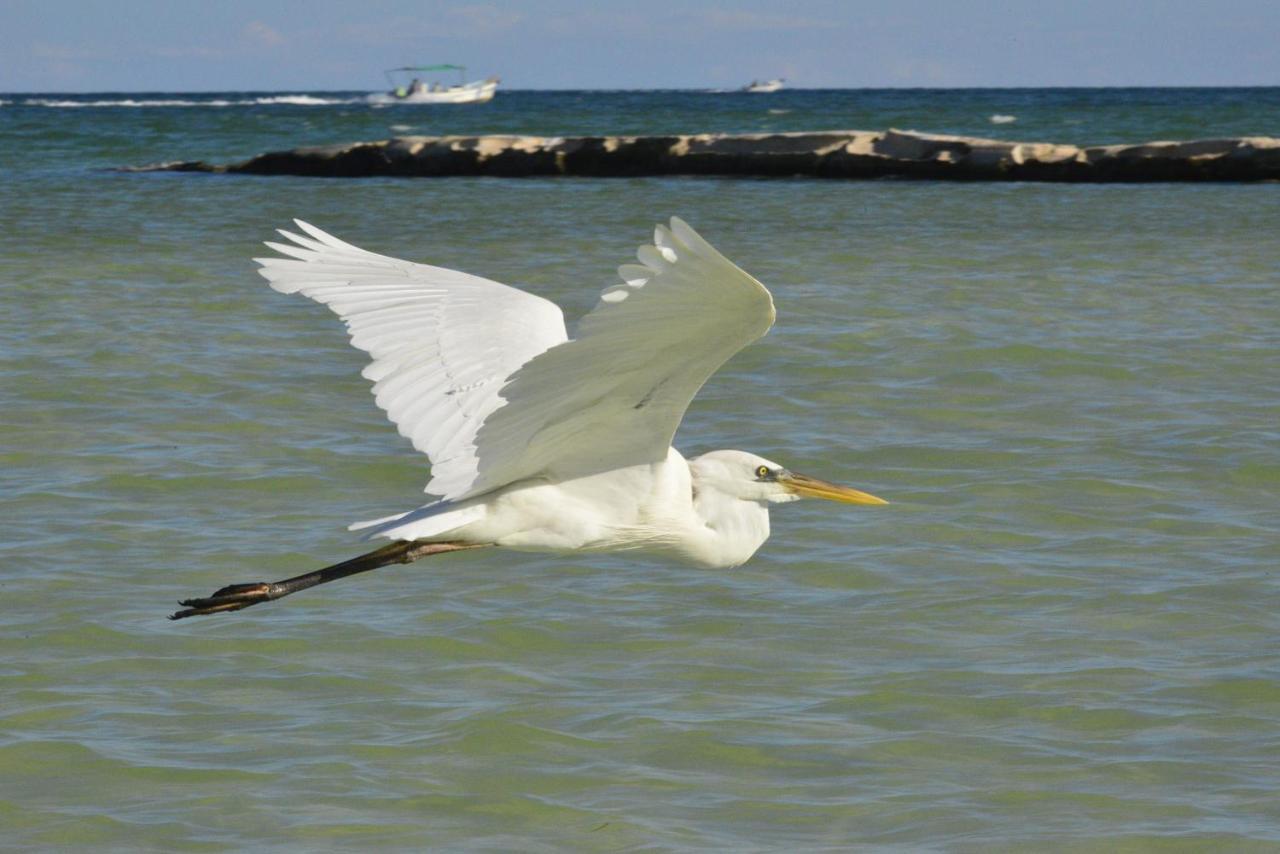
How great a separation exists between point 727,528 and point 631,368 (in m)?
1.07

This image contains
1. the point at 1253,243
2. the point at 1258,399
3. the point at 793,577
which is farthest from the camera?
the point at 1253,243

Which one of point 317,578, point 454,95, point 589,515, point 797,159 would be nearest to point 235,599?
point 317,578

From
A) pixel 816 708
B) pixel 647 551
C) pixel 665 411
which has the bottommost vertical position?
pixel 816 708

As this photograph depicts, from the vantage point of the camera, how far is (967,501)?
7.01 m

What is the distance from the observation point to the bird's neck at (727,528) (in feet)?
15.6

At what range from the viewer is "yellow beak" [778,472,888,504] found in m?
4.84

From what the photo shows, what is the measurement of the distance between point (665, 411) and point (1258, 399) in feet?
18.5

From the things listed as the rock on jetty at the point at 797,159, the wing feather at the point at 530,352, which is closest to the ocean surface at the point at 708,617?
the wing feather at the point at 530,352

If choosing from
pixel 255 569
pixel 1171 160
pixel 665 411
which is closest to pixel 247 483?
pixel 255 569

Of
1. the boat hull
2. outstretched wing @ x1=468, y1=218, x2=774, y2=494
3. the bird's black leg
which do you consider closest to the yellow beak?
outstretched wing @ x1=468, y1=218, x2=774, y2=494

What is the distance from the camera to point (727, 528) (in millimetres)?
4762

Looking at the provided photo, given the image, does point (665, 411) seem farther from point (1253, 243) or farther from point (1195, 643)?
point (1253, 243)

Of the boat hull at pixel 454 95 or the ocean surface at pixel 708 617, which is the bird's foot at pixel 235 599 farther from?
the boat hull at pixel 454 95

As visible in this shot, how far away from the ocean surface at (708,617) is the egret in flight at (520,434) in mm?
492
